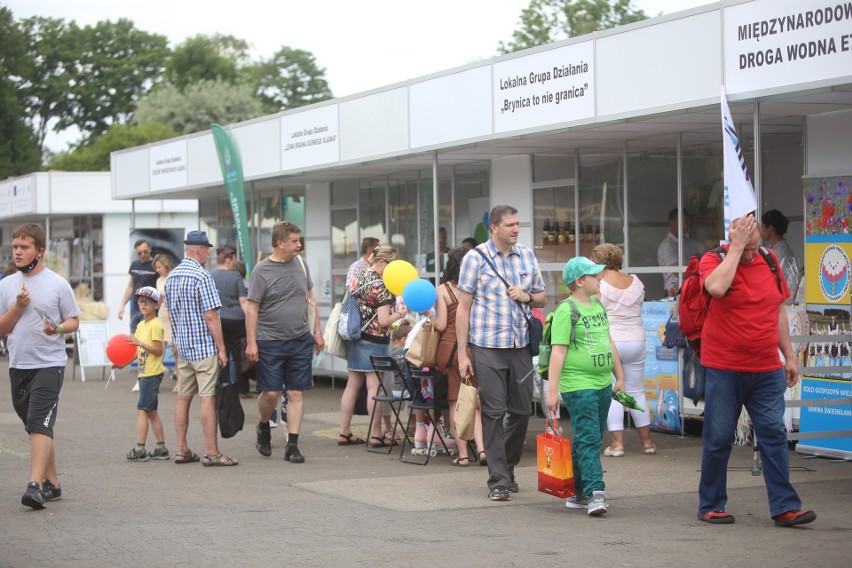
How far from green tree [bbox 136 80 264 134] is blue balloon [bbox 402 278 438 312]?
57821mm

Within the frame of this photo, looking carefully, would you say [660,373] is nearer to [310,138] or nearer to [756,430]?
[756,430]

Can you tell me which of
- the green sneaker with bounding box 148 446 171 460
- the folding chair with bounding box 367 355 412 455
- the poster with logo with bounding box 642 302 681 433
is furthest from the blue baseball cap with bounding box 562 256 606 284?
the green sneaker with bounding box 148 446 171 460

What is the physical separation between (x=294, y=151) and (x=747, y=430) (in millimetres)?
7392

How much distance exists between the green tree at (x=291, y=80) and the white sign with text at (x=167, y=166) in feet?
200

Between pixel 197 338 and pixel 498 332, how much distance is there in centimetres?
303

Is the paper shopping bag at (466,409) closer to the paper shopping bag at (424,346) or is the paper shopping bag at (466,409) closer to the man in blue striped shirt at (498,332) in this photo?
the man in blue striped shirt at (498,332)

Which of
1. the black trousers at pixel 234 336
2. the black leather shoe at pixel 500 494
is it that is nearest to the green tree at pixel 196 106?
the black trousers at pixel 234 336

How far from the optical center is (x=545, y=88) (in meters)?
11.2

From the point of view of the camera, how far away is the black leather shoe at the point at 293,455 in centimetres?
1045

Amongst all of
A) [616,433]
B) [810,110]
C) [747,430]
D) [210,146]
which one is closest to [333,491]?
[616,433]

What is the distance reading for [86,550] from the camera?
6719 millimetres

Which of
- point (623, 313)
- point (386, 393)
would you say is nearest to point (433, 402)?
point (386, 393)

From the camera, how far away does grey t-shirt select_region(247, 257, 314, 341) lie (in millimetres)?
10398

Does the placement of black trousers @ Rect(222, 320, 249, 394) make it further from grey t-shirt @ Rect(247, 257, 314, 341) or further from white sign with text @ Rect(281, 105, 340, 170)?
white sign with text @ Rect(281, 105, 340, 170)
